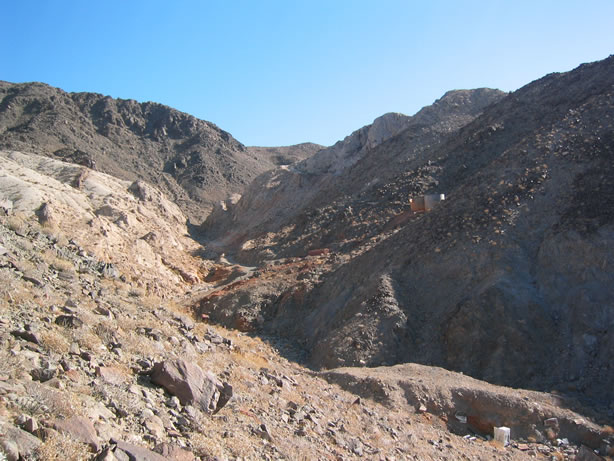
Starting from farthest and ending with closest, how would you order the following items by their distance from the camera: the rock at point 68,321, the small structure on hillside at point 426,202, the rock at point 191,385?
1. the small structure on hillside at point 426,202
2. the rock at point 68,321
3. the rock at point 191,385

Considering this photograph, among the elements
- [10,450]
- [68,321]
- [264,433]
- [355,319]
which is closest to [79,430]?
[10,450]

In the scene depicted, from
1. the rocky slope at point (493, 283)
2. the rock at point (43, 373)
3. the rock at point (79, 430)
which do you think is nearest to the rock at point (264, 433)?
the rock at point (79, 430)

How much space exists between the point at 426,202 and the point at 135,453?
18908mm

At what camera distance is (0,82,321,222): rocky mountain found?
201 ft

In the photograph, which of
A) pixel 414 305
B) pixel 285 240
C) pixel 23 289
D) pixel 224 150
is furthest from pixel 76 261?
pixel 224 150

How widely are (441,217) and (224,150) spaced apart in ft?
220

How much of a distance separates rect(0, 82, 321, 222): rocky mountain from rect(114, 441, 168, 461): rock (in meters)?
51.7

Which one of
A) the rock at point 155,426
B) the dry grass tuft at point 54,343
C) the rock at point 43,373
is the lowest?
the rock at point 155,426

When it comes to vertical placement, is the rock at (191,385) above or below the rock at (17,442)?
below

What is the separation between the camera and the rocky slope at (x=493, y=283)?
38.5 feet

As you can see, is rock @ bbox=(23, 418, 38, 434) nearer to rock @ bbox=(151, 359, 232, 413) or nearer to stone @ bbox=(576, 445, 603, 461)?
rock @ bbox=(151, 359, 232, 413)

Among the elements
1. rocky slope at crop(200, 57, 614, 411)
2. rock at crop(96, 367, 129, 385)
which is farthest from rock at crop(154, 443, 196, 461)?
rocky slope at crop(200, 57, 614, 411)

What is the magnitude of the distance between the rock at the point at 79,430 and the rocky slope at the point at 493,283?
9.39 m

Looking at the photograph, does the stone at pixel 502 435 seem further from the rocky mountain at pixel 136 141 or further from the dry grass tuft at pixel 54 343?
the rocky mountain at pixel 136 141
